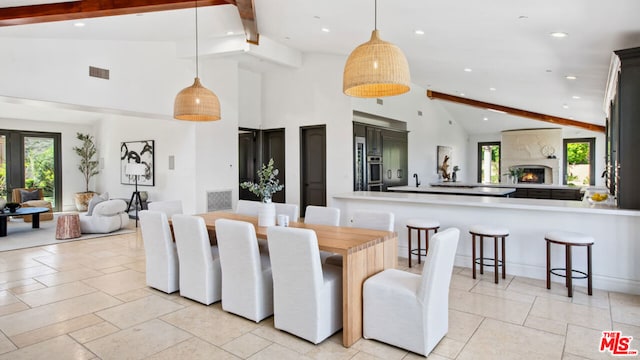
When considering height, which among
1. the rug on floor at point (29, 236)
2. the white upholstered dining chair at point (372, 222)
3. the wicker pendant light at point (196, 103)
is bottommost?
the rug on floor at point (29, 236)

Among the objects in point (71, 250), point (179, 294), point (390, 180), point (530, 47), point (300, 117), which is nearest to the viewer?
point (179, 294)

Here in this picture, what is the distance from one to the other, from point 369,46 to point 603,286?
3492 millimetres

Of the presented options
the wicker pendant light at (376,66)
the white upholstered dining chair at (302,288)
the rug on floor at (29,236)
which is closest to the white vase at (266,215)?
the white upholstered dining chair at (302,288)

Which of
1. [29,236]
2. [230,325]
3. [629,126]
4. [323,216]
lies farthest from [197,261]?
[29,236]

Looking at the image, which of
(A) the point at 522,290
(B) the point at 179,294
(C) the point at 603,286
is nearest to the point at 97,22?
(B) the point at 179,294

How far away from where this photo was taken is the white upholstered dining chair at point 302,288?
2580 mm

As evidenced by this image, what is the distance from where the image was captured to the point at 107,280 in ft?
13.9

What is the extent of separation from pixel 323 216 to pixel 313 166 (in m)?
4.19

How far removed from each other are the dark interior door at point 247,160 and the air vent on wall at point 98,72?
3.56 metres

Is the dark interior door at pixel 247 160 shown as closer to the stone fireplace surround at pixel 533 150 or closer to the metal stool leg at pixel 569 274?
the metal stool leg at pixel 569 274

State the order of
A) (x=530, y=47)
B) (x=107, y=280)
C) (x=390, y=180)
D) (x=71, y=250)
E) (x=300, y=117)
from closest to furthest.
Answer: (x=107, y=280), (x=530, y=47), (x=71, y=250), (x=300, y=117), (x=390, y=180)

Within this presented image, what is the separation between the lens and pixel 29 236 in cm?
687

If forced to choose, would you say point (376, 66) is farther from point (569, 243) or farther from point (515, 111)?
point (515, 111)

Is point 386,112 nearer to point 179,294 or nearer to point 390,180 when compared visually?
point 390,180
